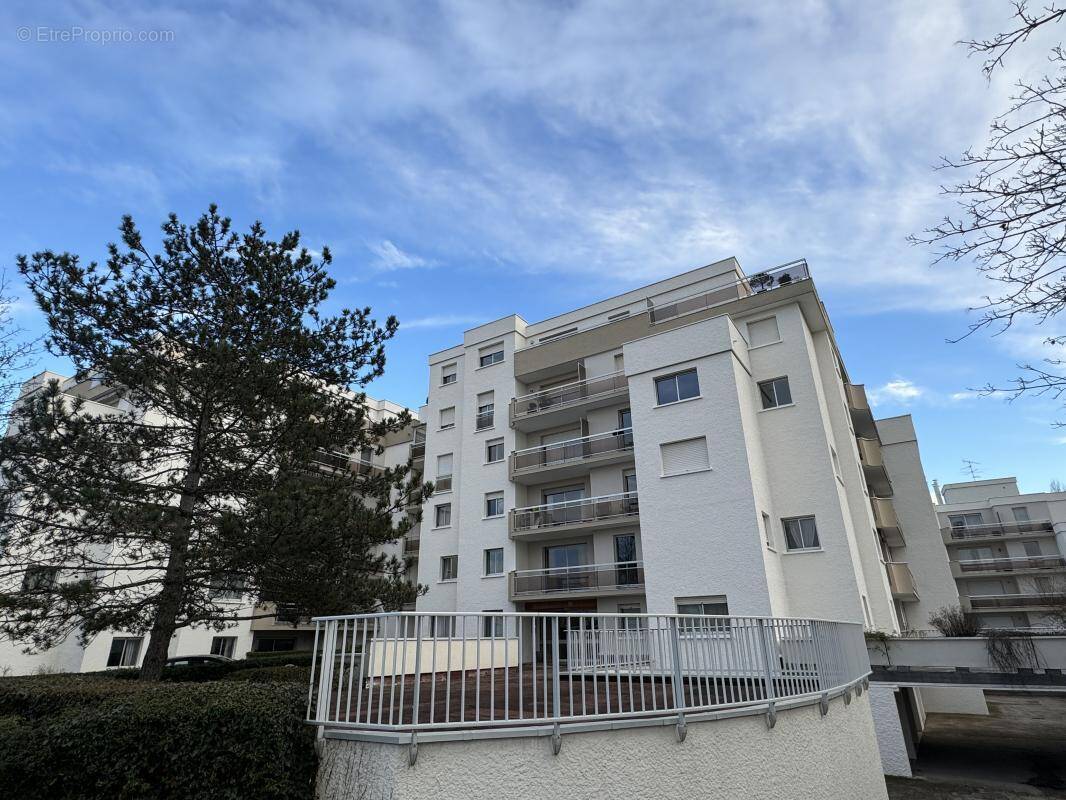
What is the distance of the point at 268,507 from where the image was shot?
9.39 meters

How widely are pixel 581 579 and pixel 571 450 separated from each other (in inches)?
201

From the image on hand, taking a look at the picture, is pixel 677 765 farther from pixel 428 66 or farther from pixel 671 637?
pixel 428 66

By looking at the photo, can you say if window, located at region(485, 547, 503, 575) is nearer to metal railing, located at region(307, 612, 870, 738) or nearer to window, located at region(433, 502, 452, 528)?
window, located at region(433, 502, 452, 528)

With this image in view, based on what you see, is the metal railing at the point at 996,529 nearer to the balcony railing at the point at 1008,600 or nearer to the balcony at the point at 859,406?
the balcony railing at the point at 1008,600

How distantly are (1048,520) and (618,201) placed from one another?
46.5 meters

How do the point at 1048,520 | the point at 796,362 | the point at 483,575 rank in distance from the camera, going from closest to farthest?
1. the point at 796,362
2. the point at 483,575
3. the point at 1048,520

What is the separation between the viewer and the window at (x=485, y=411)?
26.7 metres

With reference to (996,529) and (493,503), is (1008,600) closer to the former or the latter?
(996,529)

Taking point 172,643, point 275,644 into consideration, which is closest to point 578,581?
point 172,643

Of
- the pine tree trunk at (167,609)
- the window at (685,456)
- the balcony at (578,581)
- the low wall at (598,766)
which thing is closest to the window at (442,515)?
the balcony at (578,581)

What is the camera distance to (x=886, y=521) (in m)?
23.0

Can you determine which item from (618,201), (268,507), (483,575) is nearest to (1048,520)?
(483,575)

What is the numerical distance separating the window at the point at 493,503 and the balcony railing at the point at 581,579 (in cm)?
310

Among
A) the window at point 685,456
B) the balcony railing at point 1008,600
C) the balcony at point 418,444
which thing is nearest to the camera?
the window at point 685,456
